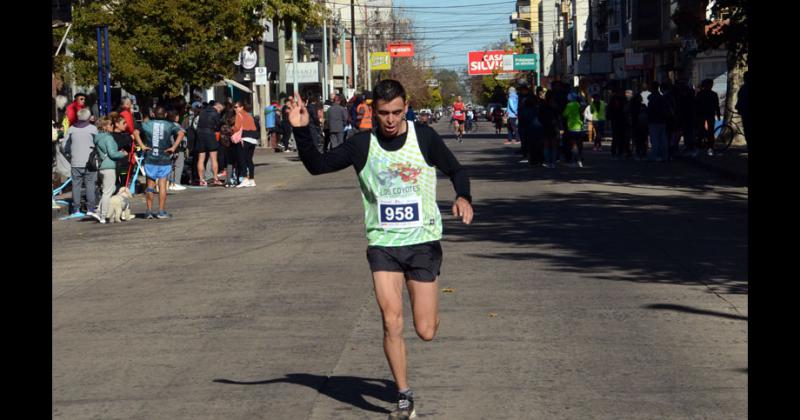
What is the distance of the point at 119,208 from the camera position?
20469 mm

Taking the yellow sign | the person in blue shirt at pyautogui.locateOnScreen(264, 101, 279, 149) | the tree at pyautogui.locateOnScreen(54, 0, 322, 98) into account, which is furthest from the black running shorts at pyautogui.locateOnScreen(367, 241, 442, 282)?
the yellow sign

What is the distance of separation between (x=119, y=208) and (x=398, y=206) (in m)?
14.1

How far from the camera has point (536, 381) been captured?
778 cm

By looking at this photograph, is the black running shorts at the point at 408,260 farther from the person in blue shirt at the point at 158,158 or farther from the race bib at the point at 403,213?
the person in blue shirt at the point at 158,158

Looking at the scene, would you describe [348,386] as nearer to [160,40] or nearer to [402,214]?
[402,214]

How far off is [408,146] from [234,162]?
2140 centimetres

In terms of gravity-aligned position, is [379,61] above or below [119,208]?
above

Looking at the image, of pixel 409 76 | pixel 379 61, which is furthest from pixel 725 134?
pixel 409 76

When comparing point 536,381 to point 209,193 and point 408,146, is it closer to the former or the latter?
point 408,146

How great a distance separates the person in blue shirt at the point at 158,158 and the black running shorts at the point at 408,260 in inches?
554

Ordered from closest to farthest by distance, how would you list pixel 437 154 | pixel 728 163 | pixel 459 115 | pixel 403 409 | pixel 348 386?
pixel 403 409 → pixel 437 154 → pixel 348 386 → pixel 728 163 → pixel 459 115

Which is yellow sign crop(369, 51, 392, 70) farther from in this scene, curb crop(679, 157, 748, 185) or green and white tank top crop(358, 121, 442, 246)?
green and white tank top crop(358, 121, 442, 246)

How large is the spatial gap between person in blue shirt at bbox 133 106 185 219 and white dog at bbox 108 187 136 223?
1.05 feet

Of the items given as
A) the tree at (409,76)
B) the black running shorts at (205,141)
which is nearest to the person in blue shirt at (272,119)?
the black running shorts at (205,141)
